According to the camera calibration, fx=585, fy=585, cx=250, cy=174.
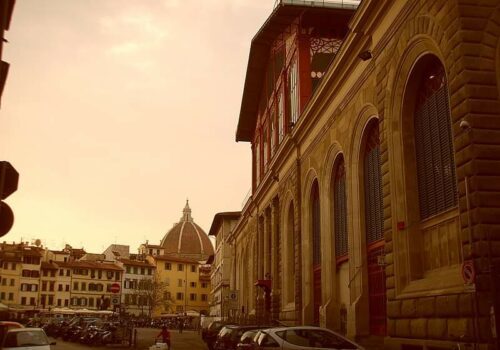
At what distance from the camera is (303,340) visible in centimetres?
1662

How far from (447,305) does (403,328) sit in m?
2.81

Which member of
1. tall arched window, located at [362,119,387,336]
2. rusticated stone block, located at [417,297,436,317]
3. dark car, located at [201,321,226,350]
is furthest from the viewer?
dark car, located at [201,321,226,350]

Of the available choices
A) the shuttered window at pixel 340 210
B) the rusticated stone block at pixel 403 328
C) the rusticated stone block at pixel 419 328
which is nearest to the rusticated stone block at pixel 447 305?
the rusticated stone block at pixel 419 328

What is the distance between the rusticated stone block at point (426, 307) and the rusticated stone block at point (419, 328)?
0.58 ft

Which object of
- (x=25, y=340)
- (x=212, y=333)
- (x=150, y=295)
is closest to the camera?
(x=25, y=340)

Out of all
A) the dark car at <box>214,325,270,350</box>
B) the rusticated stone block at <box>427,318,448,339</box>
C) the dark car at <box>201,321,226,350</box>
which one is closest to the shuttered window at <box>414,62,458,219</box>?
the rusticated stone block at <box>427,318,448,339</box>

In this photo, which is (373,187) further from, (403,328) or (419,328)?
(419,328)

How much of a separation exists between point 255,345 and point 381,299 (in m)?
6.03

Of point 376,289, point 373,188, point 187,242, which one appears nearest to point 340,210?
point 373,188

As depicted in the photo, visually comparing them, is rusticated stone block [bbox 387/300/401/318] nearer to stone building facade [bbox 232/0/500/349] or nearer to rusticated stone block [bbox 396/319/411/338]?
stone building facade [bbox 232/0/500/349]

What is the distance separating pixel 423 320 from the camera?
614 inches

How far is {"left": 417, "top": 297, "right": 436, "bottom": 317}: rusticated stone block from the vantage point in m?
15.1

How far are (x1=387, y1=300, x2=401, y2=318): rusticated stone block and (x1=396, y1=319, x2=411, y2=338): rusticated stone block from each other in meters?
0.23

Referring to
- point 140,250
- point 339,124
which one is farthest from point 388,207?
point 140,250
